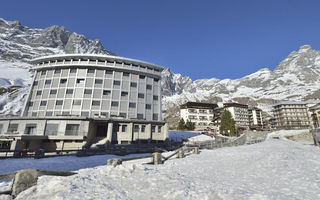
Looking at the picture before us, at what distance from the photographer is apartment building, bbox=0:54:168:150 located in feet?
117

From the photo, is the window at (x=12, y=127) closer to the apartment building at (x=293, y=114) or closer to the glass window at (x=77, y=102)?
the glass window at (x=77, y=102)

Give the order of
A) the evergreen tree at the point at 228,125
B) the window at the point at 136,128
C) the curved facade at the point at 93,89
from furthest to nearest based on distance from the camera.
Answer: the evergreen tree at the point at 228,125 < the curved facade at the point at 93,89 < the window at the point at 136,128

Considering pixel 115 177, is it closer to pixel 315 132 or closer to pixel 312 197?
pixel 312 197

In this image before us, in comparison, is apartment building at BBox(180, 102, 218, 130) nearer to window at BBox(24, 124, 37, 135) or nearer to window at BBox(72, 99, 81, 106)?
window at BBox(72, 99, 81, 106)

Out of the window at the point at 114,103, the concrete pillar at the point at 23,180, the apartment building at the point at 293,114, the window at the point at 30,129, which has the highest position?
the apartment building at the point at 293,114

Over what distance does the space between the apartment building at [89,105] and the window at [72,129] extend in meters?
0.19

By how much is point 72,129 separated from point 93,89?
1320cm

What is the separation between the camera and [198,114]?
4048 inches

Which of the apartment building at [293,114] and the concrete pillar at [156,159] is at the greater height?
the apartment building at [293,114]

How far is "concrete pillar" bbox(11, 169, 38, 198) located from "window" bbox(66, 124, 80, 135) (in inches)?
1288

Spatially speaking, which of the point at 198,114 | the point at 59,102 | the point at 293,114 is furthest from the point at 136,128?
the point at 293,114

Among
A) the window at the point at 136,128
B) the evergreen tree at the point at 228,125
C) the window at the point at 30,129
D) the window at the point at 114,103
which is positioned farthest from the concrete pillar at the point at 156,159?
the evergreen tree at the point at 228,125

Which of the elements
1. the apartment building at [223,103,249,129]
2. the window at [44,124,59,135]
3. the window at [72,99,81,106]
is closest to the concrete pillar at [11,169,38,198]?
the window at [44,124,59,135]

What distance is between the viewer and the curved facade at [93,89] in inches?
1711
